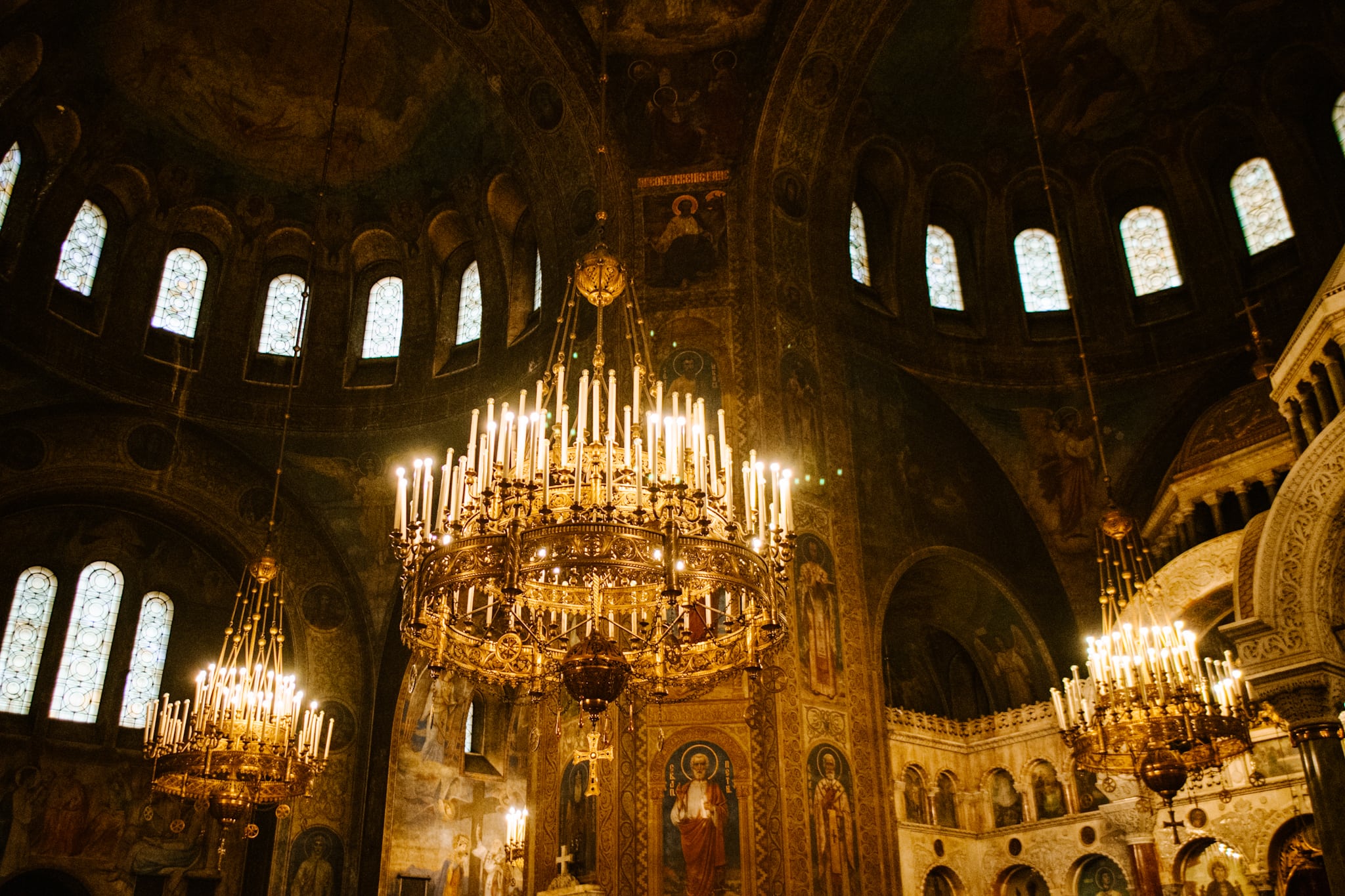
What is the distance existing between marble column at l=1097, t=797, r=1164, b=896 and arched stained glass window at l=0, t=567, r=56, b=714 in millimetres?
14437

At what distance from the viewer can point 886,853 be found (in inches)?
507

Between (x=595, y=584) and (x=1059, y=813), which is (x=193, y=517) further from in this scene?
(x=1059, y=813)

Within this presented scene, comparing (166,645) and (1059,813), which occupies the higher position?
(166,645)

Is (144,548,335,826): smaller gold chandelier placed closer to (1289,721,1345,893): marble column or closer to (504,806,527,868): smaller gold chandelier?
(504,806,527,868): smaller gold chandelier

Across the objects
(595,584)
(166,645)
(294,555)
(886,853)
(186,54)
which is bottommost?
(886,853)

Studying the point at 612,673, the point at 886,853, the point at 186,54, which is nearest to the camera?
the point at 612,673

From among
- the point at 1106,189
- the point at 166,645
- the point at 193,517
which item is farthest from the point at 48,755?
the point at 1106,189

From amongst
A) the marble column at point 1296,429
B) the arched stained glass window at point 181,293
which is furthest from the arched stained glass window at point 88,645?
the marble column at point 1296,429

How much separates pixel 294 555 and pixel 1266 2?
618 inches

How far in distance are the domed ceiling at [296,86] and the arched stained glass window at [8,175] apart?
5.40ft

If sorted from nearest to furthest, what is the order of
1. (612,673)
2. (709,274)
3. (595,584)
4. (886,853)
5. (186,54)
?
(612,673) < (595,584) < (886,853) < (709,274) < (186,54)

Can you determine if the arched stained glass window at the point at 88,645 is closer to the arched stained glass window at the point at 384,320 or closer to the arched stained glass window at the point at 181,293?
the arched stained glass window at the point at 181,293

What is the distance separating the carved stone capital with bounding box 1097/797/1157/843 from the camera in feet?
47.3

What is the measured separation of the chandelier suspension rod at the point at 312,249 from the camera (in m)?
16.4
